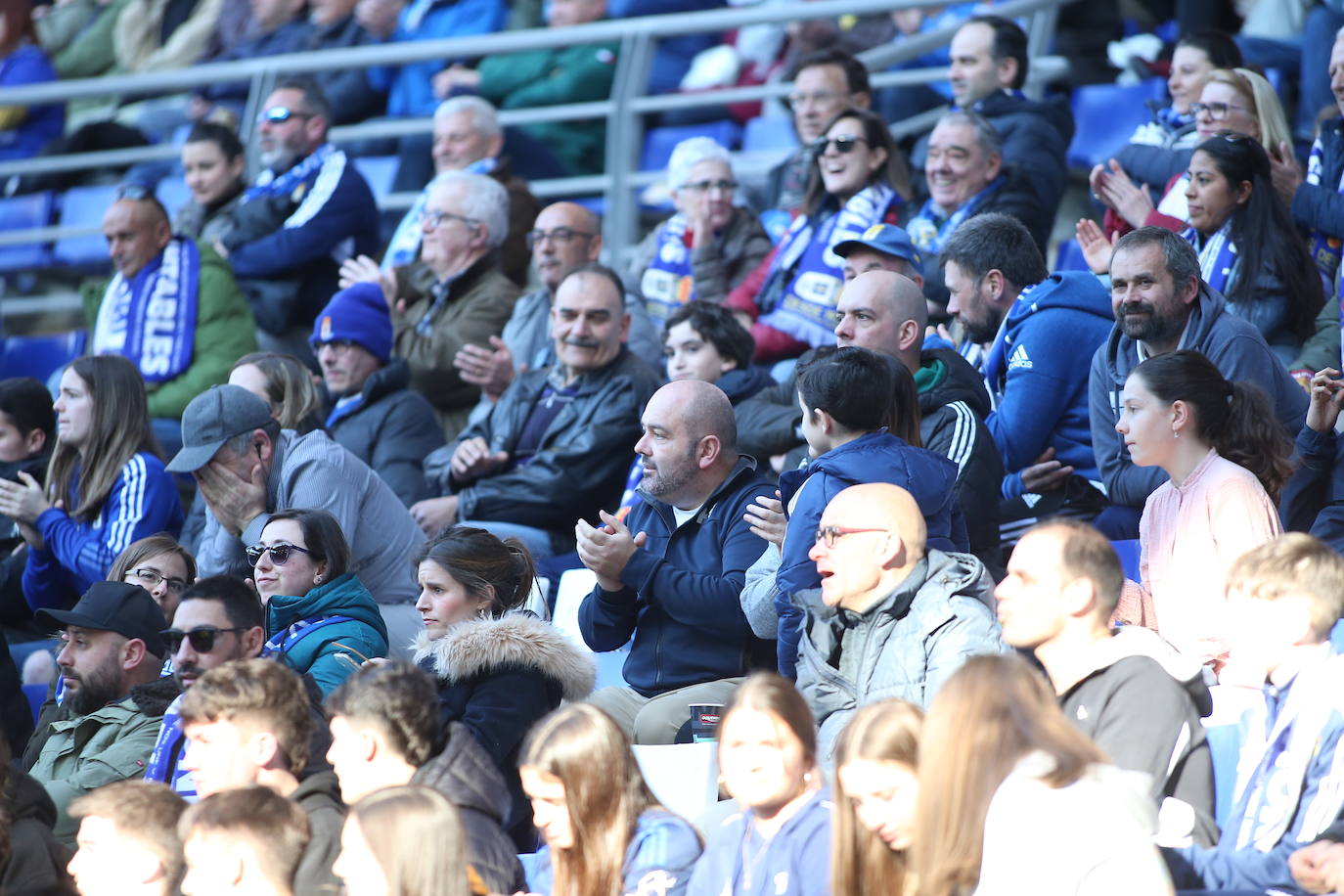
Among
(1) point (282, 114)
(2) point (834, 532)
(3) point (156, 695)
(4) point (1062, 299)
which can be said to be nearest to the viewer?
(2) point (834, 532)

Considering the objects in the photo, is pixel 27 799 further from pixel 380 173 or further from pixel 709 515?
pixel 380 173

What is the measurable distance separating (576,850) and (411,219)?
588 centimetres

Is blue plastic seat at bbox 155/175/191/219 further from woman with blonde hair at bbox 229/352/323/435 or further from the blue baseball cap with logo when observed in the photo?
the blue baseball cap with logo

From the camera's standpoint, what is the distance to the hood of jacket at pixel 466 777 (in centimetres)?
442

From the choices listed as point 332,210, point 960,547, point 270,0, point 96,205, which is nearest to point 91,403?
point 332,210

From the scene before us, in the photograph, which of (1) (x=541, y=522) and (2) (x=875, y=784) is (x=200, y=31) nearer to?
(1) (x=541, y=522)

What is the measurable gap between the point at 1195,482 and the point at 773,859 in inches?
78.3

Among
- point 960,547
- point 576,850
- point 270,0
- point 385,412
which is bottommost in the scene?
point 576,850

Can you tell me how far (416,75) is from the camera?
1100 cm

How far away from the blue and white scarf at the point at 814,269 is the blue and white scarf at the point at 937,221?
16 cm

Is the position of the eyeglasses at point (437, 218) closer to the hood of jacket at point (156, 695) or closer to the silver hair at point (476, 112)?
the silver hair at point (476, 112)

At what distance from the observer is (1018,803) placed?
3.52 metres

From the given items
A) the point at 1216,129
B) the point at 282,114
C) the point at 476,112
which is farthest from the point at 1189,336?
the point at 282,114

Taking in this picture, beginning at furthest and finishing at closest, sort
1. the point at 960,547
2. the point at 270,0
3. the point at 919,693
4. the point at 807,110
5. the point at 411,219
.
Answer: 1. the point at 270,0
2. the point at 411,219
3. the point at 807,110
4. the point at 960,547
5. the point at 919,693
